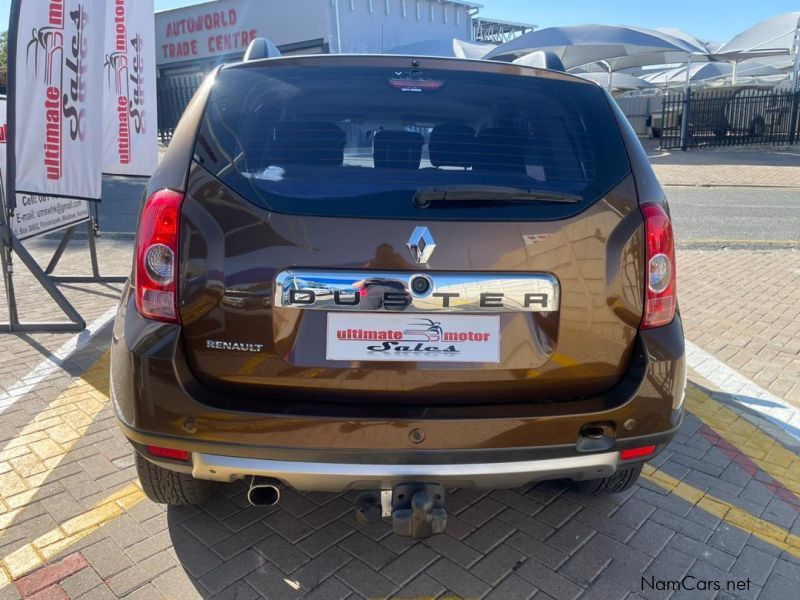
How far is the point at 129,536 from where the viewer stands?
2537 millimetres

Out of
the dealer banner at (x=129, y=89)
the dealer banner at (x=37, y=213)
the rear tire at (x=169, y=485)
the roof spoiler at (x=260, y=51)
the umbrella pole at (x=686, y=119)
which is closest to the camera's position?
the rear tire at (x=169, y=485)

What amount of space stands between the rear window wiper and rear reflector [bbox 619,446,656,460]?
0.82 m

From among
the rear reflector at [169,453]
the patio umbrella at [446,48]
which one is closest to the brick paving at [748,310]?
the rear reflector at [169,453]

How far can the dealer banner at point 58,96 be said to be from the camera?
441 cm

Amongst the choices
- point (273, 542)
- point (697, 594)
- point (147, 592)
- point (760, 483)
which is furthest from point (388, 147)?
point (760, 483)

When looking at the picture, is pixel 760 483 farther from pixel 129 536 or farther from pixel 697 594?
A: pixel 129 536

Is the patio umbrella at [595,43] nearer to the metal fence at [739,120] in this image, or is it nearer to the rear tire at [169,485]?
the metal fence at [739,120]

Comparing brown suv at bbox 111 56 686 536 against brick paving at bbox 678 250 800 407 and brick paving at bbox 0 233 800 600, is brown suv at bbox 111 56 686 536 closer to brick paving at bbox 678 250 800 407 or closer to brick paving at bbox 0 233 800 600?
brick paving at bbox 0 233 800 600

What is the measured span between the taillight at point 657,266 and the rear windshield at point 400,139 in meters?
0.18

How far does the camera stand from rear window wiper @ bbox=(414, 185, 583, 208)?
200 centimetres

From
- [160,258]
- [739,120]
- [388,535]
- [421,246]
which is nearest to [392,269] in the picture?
[421,246]

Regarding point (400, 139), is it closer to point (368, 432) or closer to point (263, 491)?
point (368, 432)

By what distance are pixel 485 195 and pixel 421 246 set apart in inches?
10.7

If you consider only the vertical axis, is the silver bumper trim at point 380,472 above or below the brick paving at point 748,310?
above
